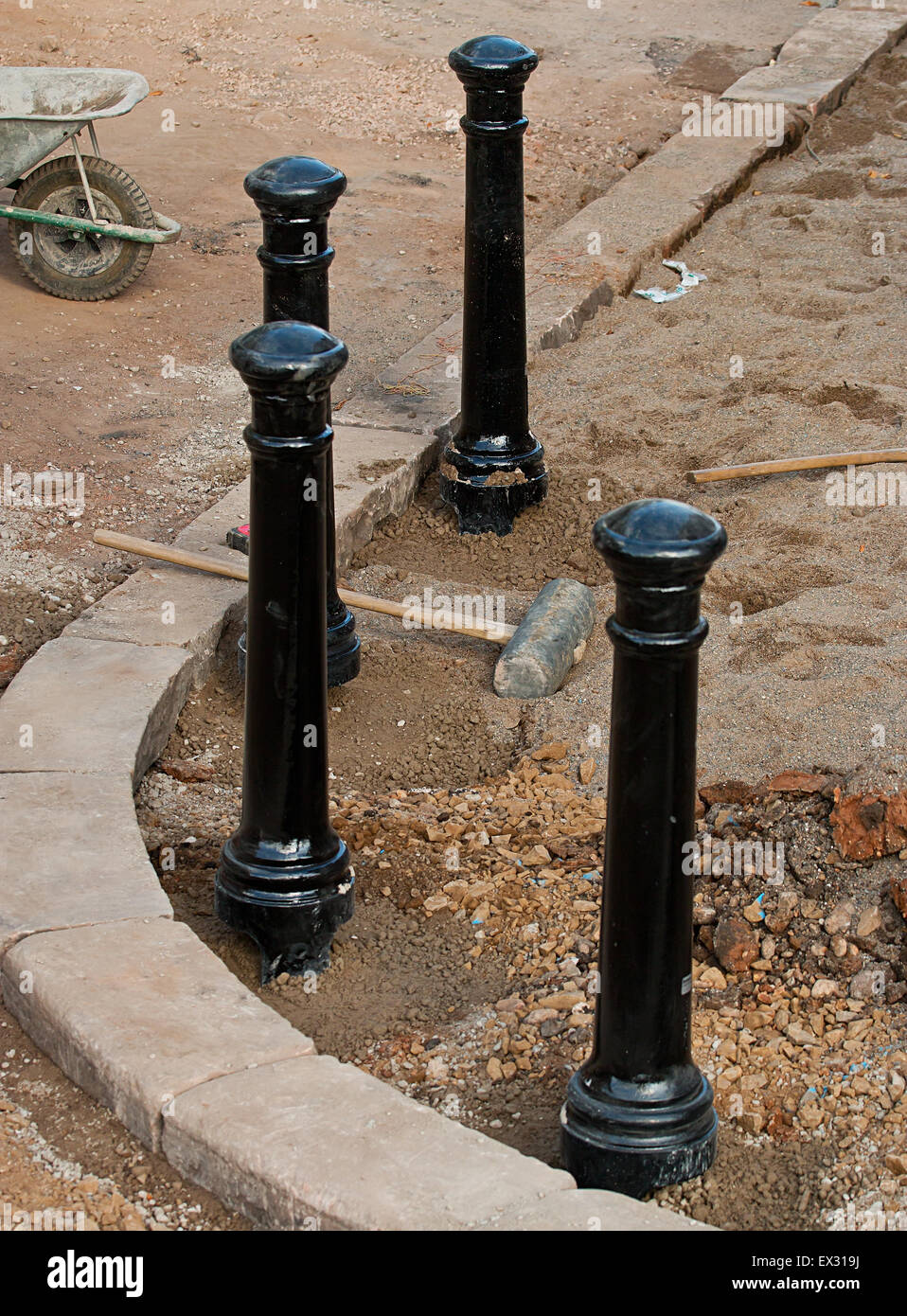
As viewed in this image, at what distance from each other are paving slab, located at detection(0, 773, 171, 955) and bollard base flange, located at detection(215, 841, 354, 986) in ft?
0.52

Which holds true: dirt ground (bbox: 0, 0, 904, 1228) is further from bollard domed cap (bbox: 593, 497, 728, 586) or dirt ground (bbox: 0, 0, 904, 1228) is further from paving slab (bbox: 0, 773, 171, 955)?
bollard domed cap (bbox: 593, 497, 728, 586)

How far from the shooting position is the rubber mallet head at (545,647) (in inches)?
162

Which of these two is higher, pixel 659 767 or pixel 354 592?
pixel 659 767

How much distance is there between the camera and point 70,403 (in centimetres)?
559

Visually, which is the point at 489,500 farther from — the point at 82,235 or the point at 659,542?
the point at 659,542

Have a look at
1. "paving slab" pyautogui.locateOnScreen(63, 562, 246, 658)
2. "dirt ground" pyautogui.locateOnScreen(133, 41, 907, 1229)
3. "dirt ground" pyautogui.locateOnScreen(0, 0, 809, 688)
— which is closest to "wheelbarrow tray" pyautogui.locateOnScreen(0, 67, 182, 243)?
"dirt ground" pyautogui.locateOnScreen(0, 0, 809, 688)

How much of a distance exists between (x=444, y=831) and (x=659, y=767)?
4.41ft

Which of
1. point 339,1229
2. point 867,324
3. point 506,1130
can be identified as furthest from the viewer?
point 867,324

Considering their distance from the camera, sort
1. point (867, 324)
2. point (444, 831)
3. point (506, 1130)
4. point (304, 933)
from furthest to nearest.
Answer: point (867, 324)
point (444, 831)
point (304, 933)
point (506, 1130)

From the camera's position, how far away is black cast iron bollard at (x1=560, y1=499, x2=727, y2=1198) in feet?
7.20

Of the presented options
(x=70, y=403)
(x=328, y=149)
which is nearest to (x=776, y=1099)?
(x=70, y=403)

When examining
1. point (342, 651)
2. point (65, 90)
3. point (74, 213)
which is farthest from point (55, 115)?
point (342, 651)

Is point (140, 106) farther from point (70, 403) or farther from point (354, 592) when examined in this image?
point (354, 592)

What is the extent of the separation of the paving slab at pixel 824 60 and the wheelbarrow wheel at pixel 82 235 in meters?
4.26
